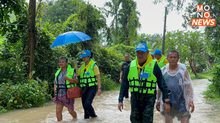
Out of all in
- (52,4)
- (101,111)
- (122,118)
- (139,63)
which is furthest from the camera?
(52,4)

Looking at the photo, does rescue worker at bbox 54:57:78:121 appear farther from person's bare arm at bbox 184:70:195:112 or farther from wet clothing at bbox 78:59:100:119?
person's bare arm at bbox 184:70:195:112

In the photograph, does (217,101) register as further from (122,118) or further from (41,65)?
(41,65)

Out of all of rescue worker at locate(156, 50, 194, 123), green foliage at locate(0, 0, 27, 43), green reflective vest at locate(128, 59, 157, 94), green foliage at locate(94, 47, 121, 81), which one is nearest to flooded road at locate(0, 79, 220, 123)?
green foliage at locate(0, 0, 27, 43)

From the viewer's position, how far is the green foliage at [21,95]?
11.8m

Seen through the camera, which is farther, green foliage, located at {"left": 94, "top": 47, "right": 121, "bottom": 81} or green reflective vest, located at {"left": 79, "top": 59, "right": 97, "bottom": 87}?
green foliage, located at {"left": 94, "top": 47, "right": 121, "bottom": 81}

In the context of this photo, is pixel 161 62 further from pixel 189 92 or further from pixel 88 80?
pixel 189 92

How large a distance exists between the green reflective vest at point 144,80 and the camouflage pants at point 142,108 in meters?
0.10

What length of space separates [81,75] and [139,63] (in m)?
3.30

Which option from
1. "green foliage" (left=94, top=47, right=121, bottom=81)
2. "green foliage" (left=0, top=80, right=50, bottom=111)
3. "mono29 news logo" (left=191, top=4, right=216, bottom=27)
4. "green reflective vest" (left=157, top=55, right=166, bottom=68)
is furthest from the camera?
"green foliage" (left=94, top=47, right=121, bottom=81)

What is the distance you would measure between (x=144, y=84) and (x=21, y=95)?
22.8ft

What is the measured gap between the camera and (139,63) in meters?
6.07

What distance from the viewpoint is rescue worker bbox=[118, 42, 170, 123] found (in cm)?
600

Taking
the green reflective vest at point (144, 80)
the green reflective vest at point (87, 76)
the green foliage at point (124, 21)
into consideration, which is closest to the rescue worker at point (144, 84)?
the green reflective vest at point (144, 80)

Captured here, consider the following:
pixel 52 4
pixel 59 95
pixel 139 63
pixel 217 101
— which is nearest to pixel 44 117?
pixel 59 95
